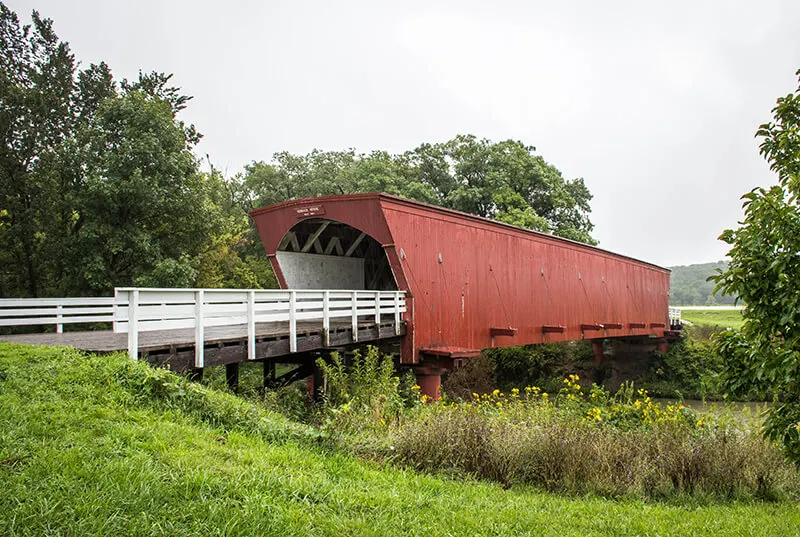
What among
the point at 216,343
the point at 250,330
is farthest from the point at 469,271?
the point at 216,343

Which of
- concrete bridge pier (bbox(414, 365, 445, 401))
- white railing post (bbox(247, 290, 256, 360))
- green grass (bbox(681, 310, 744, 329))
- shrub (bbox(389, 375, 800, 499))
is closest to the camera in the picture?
shrub (bbox(389, 375, 800, 499))

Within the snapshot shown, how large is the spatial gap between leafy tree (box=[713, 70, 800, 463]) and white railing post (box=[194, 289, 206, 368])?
243 inches

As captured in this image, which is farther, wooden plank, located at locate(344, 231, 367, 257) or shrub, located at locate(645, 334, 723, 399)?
shrub, located at locate(645, 334, 723, 399)

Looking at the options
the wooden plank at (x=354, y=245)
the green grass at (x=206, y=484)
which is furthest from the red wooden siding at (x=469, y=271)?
the green grass at (x=206, y=484)

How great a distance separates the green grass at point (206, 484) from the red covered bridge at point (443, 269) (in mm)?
6674

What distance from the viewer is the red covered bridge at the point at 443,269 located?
12.3 meters

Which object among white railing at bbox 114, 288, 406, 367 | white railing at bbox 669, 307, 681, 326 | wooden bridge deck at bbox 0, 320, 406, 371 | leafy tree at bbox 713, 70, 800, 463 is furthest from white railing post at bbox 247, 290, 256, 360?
white railing at bbox 669, 307, 681, 326

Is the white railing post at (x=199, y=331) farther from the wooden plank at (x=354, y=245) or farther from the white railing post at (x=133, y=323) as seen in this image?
the wooden plank at (x=354, y=245)

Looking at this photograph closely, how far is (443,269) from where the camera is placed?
1323 cm

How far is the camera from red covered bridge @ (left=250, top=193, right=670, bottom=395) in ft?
40.2

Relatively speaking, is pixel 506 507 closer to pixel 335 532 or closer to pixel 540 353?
pixel 335 532

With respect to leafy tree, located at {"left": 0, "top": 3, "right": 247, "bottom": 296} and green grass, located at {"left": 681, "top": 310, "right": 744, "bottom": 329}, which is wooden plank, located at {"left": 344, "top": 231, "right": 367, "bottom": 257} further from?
green grass, located at {"left": 681, "top": 310, "right": 744, "bottom": 329}

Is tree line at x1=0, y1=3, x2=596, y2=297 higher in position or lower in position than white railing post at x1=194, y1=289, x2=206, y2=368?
higher

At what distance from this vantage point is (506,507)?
462 centimetres
